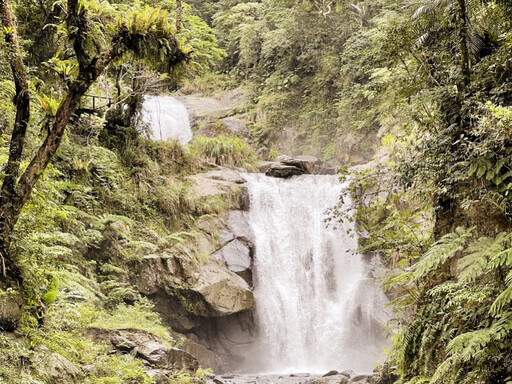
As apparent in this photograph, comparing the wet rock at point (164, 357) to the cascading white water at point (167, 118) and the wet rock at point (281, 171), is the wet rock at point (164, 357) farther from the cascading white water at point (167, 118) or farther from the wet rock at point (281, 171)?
the cascading white water at point (167, 118)

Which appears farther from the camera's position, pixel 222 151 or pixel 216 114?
pixel 216 114

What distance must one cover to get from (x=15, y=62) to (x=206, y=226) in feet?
32.0

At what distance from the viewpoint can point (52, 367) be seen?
212 inches

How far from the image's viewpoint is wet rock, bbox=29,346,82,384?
5.12 metres

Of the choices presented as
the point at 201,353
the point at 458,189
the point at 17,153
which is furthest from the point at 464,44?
the point at 201,353

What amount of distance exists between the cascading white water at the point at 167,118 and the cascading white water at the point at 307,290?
21.2ft

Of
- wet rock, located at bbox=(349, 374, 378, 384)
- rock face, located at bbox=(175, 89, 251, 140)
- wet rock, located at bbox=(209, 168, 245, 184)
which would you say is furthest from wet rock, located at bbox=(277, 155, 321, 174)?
wet rock, located at bbox=(349, 374, 378, 384)

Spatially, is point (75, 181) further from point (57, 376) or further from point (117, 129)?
point (57, 376)

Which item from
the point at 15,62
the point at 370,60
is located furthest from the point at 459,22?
the point at 15,62

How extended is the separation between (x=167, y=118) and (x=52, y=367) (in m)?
18.6

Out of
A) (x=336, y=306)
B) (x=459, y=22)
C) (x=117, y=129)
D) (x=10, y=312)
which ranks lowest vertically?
(x=336, y=306)

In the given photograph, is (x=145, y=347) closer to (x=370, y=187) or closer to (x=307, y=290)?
(x=370, y=187)

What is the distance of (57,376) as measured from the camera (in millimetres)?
5367

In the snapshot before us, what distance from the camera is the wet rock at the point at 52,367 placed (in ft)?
16.8
